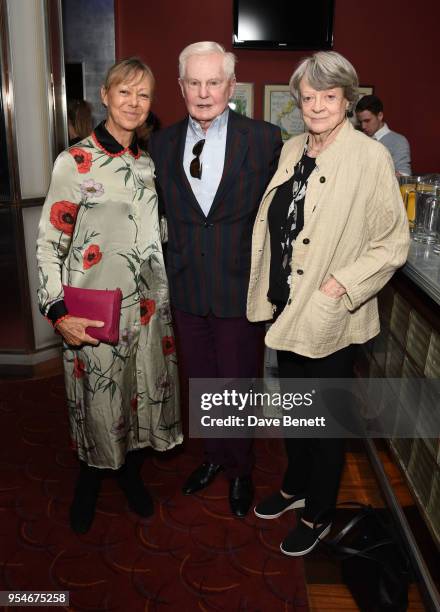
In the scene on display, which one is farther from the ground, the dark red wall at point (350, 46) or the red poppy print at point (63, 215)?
the dark red wall at point (350, 46)

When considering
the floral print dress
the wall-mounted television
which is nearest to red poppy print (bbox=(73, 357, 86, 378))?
the floral print dress

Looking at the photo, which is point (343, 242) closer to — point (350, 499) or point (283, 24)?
point (350, 499)

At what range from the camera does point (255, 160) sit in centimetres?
196

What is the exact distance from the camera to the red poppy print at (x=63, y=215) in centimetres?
188

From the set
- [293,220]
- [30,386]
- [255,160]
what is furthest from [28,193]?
[293,220]

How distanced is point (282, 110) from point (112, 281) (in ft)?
12.6

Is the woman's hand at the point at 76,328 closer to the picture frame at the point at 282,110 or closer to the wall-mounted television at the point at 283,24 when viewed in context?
the picture frame at the point at 282,110

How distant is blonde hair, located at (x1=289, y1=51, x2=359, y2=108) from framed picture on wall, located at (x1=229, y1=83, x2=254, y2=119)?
3.70 metres

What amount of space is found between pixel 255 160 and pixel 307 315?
584 millimetres

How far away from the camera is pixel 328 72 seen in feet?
5.30

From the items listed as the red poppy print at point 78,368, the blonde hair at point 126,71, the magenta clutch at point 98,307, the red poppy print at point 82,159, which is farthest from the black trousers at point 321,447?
the blonde hair at point 126,71

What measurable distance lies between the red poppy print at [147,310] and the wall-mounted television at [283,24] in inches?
150

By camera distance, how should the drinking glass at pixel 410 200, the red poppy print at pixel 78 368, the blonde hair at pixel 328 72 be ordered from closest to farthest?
1. the blonde hair at pixel 328 72
2. the red poppy print at pixel 78 368
3. the drinking glass at pixel 410 200

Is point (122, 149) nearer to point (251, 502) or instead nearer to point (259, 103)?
point (251, 502)
